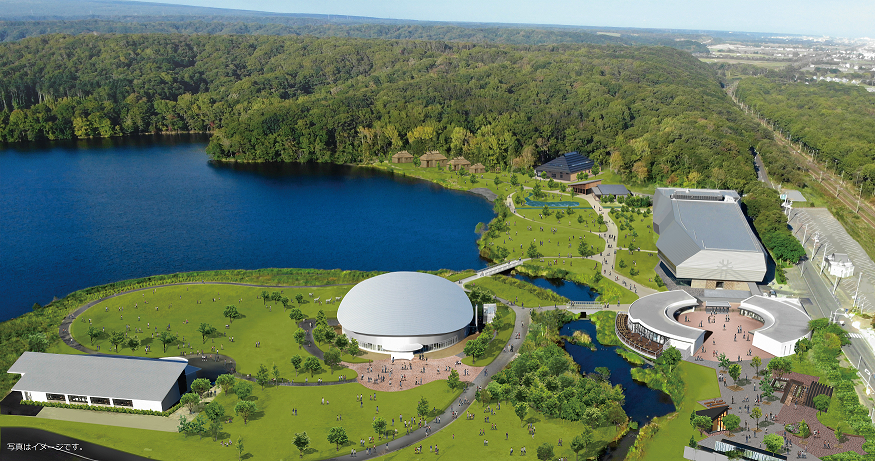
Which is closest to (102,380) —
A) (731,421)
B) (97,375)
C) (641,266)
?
(97,375)

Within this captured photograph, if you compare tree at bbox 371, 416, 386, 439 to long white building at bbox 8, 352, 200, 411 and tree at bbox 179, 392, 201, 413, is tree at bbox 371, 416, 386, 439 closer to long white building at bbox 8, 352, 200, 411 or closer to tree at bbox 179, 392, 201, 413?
tree at bbox 179, 392, 201, 413

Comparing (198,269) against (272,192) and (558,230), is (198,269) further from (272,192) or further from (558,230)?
(558,230)

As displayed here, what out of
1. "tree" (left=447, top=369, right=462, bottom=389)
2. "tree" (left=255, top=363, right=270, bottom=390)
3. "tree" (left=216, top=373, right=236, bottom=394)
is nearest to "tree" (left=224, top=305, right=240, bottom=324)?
"tree" (left=255, top=363, right=270, bottom=390)

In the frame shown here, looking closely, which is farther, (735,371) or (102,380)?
(735,371)

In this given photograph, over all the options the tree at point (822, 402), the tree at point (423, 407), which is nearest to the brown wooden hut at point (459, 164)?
the tree at point (423, 407)

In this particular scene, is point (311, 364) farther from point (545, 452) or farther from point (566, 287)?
point (566, 287)
